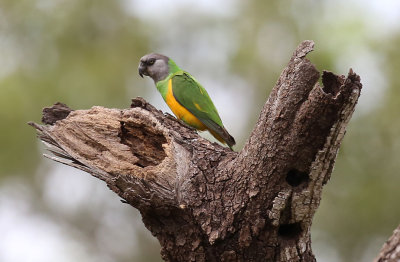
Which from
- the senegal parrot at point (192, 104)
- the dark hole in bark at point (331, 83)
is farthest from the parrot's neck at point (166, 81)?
the dark hole in bark at point (331, 83)

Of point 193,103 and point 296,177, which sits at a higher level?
point 193,103

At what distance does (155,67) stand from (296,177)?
4.08 metres

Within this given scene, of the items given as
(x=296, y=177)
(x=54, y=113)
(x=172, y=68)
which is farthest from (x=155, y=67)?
(x=296, y=177)

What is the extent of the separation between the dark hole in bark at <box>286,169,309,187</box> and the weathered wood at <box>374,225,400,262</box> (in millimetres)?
1248

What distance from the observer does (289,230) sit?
4781 mm

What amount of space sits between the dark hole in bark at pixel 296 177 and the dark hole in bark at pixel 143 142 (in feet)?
4.24

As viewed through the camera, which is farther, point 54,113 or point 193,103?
point 193,103

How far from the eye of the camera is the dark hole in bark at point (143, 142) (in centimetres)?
552

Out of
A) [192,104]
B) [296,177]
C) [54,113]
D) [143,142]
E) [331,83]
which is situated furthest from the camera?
[192,104]

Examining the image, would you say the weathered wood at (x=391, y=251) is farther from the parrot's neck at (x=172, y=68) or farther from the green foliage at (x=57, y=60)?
the green foliage at (x=57, y=60)

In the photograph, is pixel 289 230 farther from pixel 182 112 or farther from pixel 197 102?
pixel 182 112

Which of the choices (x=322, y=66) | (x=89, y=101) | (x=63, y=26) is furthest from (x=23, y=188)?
(x=322, y=66)

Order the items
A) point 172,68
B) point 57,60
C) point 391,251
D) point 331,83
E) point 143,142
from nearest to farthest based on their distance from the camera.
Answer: point 391,251
point 331,83
point 143,142
point 172,68
point 57,60

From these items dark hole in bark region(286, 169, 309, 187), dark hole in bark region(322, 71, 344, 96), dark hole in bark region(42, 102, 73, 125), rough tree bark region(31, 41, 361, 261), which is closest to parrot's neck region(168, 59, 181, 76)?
dark hole in bark region(42, 102, 73, 125)
